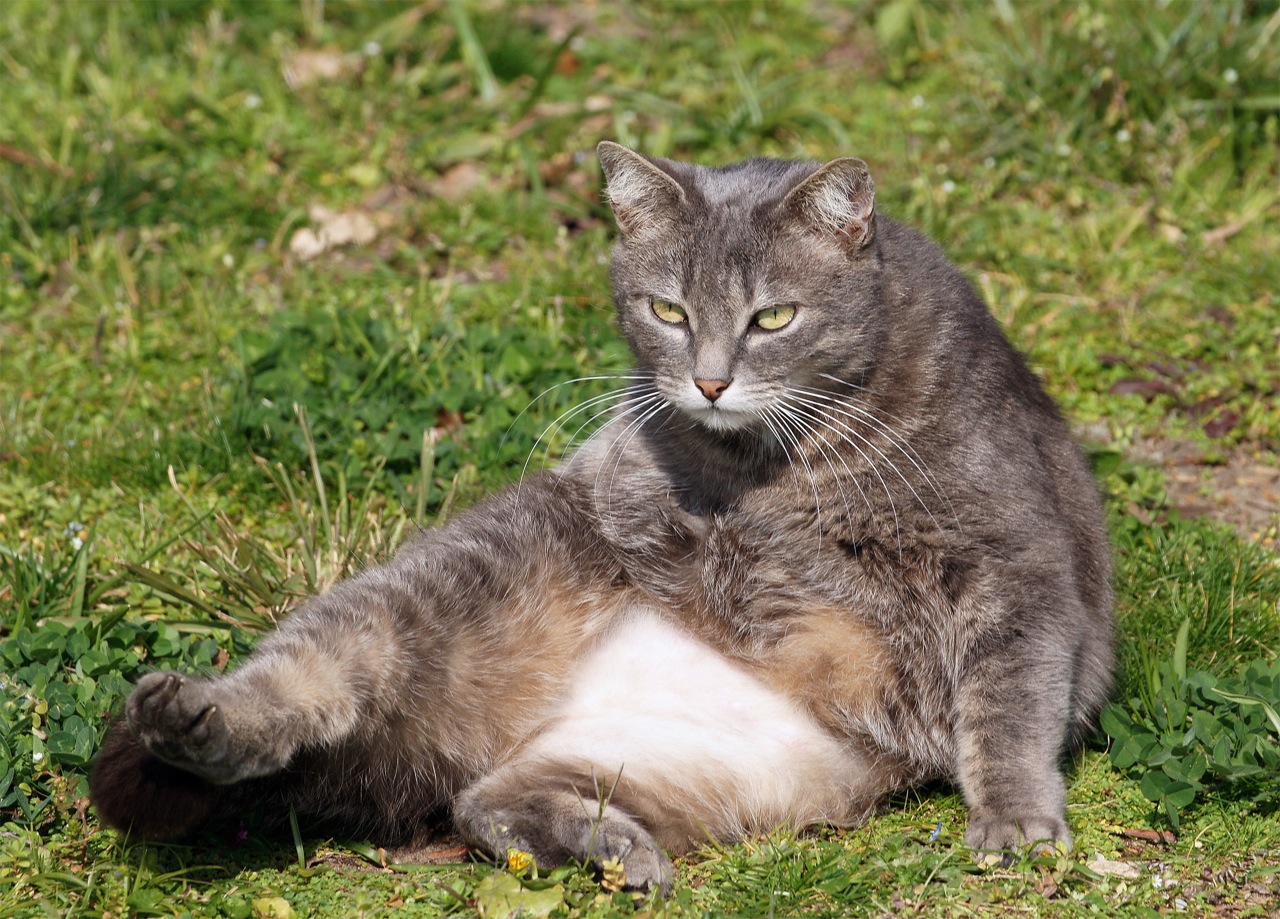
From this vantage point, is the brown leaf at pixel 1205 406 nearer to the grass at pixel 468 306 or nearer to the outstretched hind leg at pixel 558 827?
the grass at pixel 468 306

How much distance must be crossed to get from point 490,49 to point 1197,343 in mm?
3427

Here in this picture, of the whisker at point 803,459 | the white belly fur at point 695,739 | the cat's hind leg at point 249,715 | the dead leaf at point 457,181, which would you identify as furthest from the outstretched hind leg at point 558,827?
the dead leaf at point 457,181

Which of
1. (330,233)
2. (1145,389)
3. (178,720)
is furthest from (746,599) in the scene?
(330,233)

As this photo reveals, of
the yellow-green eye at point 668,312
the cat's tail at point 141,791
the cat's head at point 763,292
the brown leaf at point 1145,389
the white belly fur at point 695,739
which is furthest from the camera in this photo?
the brown leaf at point 1145,389

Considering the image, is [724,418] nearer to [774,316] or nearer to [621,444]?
[774,316]

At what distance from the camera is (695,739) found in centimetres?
322

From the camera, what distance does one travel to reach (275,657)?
2.90 m

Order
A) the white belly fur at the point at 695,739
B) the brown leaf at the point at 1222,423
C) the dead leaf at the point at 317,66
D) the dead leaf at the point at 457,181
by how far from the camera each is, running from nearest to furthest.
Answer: the white belly fur at the point at 695,739, the brown leaf at the point at 1222,423, the dead leaf at the point at 457,181, the dead leaf at the point at 317,66

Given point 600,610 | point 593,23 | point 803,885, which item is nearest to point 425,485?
point 600,610

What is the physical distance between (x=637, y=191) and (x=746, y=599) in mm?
1090

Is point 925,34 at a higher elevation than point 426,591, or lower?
higher

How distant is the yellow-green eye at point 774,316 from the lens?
3.25m

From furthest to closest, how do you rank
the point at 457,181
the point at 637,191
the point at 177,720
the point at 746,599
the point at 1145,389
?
the point at 457,181 → the point at 1145,389 → the point at 637,191 → the point at 746,599 → the point at 177,720

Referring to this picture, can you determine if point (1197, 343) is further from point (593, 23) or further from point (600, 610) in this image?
point (593, 23)
